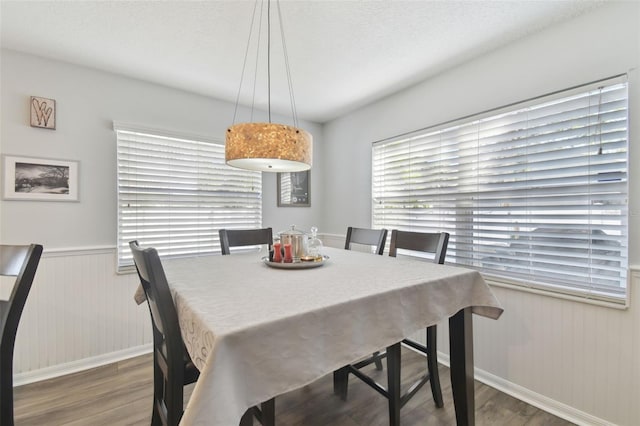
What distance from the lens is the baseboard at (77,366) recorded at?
6.72 ft

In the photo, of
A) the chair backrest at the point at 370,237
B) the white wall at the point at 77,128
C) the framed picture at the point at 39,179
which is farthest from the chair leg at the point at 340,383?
the framed picture at the point at 39,179

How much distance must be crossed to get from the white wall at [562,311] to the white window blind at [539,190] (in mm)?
77

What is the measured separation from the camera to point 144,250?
0.95m

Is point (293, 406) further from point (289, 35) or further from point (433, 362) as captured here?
point (289, 35)

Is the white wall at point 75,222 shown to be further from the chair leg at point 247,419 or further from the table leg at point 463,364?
the table leg at point 463,364

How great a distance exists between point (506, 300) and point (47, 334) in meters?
3.33

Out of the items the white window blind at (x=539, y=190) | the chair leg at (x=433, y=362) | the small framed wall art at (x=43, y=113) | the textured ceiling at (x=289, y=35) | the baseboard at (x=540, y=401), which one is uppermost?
the textured ceiling at (x=289, y=35)

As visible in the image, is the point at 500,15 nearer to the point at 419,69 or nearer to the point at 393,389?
the point at 419,69

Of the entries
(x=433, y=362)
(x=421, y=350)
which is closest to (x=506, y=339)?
(x=433, y=362)

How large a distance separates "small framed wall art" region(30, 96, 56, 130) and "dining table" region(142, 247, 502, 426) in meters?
1.58

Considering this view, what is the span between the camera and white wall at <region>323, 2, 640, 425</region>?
1511 mm

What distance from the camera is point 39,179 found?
2.13 metres

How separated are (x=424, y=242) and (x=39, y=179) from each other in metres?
2.79

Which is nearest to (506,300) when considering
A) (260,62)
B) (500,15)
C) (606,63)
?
(606,63)
